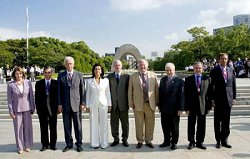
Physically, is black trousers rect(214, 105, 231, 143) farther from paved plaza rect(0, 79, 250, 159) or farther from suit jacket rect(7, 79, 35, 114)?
suit jacket rect(7, 79, 35, 114)

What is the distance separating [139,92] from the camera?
6133mm

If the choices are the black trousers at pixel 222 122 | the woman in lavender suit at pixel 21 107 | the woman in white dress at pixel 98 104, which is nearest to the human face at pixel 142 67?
the woman in white dress at pixel 98 104

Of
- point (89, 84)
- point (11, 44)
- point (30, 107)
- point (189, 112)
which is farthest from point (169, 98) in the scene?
point (11, 44)

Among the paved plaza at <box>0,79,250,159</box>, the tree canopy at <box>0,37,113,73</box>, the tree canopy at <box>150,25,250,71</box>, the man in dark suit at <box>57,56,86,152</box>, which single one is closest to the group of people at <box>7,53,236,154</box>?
the man in dark suit at <box>57,56,86,152</box>

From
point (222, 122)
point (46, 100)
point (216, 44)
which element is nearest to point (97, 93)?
point (46, 100)

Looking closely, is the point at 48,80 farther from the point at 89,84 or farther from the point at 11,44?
the point at 11,44

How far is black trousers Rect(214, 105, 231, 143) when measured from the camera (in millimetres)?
6148

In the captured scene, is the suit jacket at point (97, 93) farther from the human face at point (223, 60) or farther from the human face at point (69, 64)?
the human face at point (223, 60)

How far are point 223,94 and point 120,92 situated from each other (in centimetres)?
210

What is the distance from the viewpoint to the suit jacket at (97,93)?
6.16 meters

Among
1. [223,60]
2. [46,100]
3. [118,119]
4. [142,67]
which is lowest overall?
[118,119]

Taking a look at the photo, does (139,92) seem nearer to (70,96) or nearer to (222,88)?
(70,96)

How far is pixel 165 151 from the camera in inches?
234

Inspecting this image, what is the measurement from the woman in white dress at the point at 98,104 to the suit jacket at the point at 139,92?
1.58 feet
